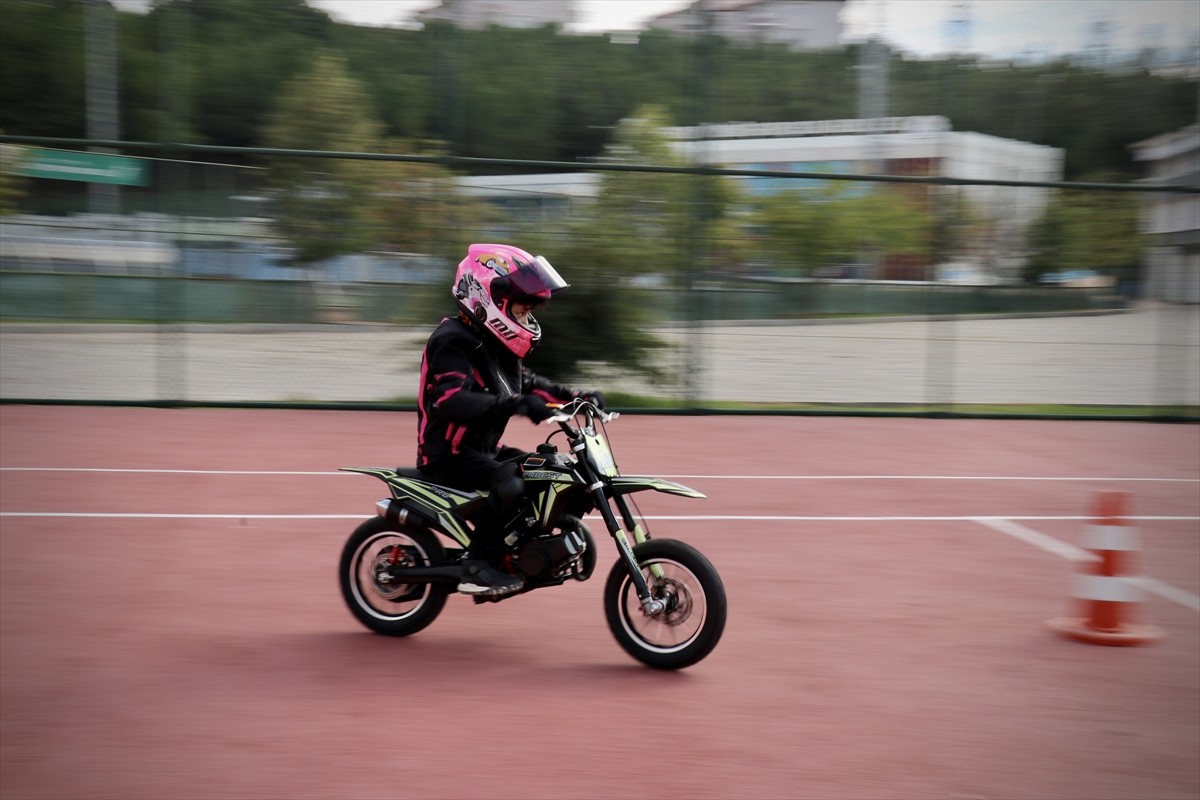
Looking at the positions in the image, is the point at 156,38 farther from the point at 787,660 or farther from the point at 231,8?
the point at 787,660

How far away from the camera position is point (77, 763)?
405cm

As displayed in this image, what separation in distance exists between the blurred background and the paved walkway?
3cm

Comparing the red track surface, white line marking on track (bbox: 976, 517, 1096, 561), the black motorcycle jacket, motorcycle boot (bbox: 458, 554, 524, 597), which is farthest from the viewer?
white line marking on track (bbox: 976, 517, 1096, 561)

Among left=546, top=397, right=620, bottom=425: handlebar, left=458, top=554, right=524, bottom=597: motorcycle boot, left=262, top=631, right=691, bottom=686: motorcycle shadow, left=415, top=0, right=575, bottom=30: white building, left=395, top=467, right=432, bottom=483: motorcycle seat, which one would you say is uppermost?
left=415, top=0, right=575, bottom=30: white building

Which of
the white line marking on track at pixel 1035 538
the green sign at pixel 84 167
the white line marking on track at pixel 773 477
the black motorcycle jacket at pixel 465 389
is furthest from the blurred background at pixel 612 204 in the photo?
the black motorcycle jacket at pixel 465 389

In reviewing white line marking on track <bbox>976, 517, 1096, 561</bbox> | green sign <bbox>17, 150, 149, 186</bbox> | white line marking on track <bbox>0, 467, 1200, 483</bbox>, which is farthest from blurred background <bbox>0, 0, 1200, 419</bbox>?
white line marking on track <bbox>976, 517, 1096, 561</bbox>

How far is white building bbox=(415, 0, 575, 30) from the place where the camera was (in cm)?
1295

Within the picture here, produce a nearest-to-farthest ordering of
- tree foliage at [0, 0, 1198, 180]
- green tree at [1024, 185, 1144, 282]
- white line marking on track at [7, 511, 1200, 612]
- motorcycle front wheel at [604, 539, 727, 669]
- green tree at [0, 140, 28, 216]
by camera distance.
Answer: motorcycle front wheel at [604, 539, 727, 669] < white line marking on track at [7, 511, 1200, 612] < green tree at [0, 140, 28, 216] < tree foliage at [0, 0, 1198, 180] < green tree at [1024, 185, 1144, 282]

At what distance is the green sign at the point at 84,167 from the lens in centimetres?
1212

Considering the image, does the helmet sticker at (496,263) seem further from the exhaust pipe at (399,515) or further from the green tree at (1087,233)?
the green tree at (1087,233)

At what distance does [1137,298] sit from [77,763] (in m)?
13.0

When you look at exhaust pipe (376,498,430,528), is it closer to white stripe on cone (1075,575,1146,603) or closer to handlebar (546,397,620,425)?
handlebar (546,397,620,425)

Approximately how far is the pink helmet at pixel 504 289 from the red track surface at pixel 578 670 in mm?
1414

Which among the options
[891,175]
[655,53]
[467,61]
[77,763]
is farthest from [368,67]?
[77,763]
